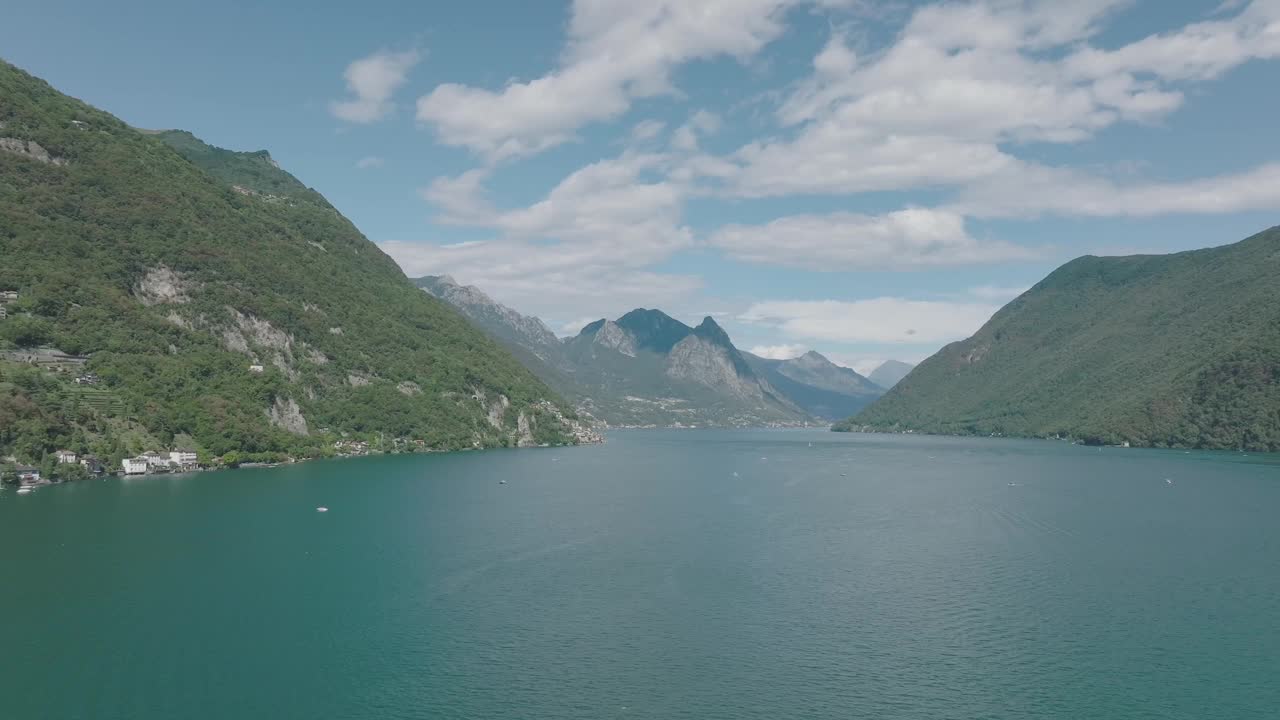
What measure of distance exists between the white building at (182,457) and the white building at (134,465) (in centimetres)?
478

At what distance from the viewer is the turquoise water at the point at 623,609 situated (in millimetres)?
43781

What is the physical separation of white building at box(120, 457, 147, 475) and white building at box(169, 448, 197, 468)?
4.78m

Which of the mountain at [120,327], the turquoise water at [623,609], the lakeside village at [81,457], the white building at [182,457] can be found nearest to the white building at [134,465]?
the lakeside village at [81,457]

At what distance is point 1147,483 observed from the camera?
147m

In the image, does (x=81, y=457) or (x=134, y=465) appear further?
(x=134, y=465)

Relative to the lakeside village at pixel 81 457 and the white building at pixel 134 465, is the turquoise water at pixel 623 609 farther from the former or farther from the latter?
the white building at pixel 134 465

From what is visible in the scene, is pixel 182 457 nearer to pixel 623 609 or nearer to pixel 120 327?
pixel 120 327

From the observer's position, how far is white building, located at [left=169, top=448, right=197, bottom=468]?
440 ft

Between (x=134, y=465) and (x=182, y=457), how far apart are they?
828 centimetres

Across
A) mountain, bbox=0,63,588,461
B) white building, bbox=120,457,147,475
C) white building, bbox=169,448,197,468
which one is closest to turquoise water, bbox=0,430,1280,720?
white building, bbox=120,457,147,475

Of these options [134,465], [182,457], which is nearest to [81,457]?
[134,465]

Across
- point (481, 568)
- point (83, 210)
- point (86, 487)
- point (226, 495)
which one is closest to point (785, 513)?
point (481, 568)

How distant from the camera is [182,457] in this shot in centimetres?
13575

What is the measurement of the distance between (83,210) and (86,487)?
91136 mm
